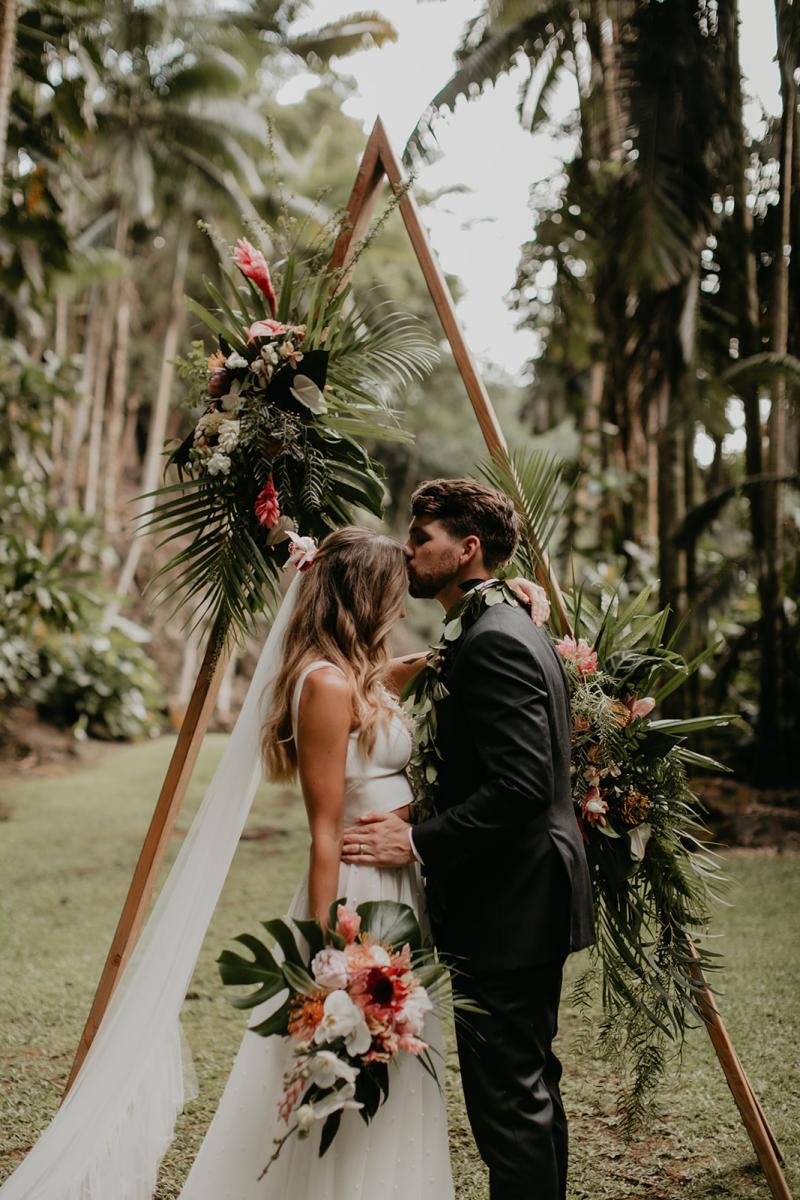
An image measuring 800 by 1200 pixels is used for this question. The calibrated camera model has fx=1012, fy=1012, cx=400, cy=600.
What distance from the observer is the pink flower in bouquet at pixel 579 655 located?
10.8 ft

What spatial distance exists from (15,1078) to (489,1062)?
251cm

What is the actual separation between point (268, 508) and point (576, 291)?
889cm

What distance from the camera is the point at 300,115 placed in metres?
23.4

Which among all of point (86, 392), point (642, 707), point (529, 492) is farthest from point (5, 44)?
point (86, 392)

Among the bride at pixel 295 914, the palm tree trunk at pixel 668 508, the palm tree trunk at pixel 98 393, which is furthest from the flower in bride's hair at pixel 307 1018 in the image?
the palm tree trunk at pixel 98 393

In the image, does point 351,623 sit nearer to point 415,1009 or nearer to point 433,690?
point 433,690

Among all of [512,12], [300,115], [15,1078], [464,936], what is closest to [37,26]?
[512,12]

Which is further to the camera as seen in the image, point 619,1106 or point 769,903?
point 769,903

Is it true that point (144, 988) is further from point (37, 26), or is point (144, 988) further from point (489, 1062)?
point (37, 26)

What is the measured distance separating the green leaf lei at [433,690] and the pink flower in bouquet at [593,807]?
0.63 metres

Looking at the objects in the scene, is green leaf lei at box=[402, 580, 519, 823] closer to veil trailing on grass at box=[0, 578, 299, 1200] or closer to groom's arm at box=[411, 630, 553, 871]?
groom's arm at box=[411, 630, 553, 871]

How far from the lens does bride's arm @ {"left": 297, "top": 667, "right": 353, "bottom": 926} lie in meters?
2.58

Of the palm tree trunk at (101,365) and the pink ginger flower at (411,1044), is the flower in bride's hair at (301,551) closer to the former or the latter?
the pink ginger flower at (411,1044)

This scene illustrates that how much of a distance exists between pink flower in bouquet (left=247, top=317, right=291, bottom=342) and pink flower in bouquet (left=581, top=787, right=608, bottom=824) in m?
1.77
